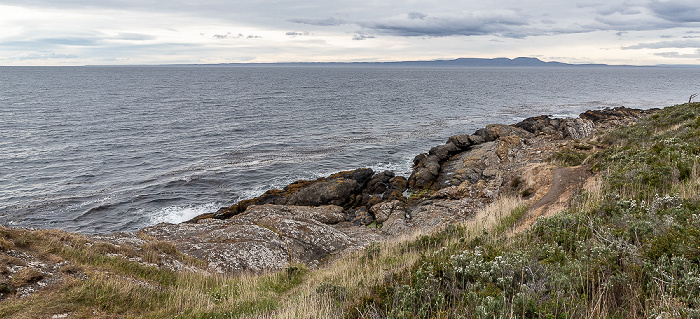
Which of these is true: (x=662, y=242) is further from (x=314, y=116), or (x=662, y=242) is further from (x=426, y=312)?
(x=314, y=116)

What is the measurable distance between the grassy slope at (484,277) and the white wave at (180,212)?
13.6 metres

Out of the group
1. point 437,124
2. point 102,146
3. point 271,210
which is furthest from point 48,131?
point 437,124

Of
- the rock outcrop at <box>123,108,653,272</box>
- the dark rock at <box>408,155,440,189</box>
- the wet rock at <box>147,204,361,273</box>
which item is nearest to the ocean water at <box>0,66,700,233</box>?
the dark rock at <box>408,155,440,189</box>

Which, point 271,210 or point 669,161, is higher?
point 669,161

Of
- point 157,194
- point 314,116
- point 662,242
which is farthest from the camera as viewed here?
point 314,116

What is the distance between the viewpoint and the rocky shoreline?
10907 millimetres

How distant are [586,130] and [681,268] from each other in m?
39.4

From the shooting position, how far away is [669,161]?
11.1 meters

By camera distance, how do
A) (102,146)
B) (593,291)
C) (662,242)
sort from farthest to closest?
(102,146) → (662,242) → (593,291)

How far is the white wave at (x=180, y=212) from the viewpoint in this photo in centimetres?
2312

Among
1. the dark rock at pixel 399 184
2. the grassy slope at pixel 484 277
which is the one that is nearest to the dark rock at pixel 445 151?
the dark rock at pixel 399 184

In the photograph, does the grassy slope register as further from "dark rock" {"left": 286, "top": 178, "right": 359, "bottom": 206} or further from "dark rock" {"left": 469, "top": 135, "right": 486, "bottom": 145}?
"dark rock" {"left": 469, "top": 135, "right": 486, "bottom": 145}

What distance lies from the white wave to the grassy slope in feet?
44.6

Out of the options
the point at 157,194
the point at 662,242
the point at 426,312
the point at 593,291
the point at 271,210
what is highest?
the point at 662,242
